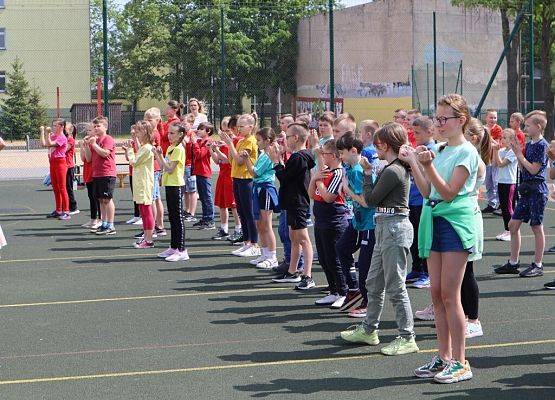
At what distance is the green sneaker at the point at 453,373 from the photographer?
6578 mm

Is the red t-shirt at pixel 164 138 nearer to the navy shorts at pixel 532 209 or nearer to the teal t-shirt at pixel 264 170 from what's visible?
the teal t-shirt at pixel 264 170

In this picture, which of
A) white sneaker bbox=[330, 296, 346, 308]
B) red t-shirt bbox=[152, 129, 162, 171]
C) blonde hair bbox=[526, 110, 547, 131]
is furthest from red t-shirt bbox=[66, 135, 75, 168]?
blonde hair bbox=[526, 110, 547, 131]

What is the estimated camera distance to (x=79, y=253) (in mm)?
13016

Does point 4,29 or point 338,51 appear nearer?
point 338,51

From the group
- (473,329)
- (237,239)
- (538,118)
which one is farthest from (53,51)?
(473,329)

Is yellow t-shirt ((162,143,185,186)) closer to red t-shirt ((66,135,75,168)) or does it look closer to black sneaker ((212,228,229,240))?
black sneaker ((212,228,229,240))

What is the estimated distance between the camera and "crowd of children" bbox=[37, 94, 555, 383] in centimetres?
653

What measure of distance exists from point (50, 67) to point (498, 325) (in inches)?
1813

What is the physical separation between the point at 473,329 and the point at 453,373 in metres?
1.29

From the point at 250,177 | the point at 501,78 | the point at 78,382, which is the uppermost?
the point at 501,78

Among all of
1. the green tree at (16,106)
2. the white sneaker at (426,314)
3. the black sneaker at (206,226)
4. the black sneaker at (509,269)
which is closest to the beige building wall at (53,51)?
the green tree at (16,106)

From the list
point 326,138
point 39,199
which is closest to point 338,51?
point 39,199

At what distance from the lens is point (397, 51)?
42.7 m

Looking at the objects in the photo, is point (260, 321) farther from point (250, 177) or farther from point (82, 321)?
point (250, 177)
